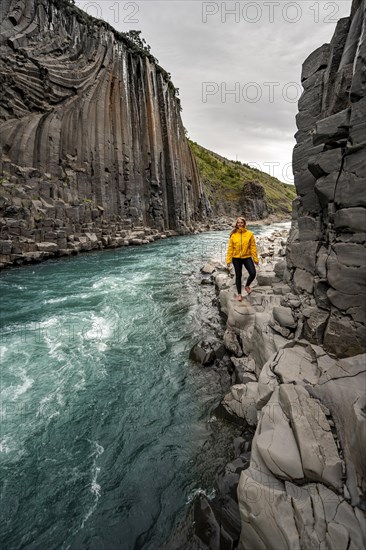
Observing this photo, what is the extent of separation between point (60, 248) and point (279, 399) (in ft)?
70.4

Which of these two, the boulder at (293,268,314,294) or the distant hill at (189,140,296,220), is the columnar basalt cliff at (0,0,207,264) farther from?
the distant hill at (189,140,296,220)

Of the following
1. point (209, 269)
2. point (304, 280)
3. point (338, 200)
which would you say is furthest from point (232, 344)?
point (209, 269)

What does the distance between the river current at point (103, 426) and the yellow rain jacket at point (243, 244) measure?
273 centimetres

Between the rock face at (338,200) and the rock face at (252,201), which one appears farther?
the rock face at (252,201)

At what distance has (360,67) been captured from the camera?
3852 mm

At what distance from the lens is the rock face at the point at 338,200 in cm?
397

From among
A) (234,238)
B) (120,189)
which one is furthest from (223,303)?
(120,189)

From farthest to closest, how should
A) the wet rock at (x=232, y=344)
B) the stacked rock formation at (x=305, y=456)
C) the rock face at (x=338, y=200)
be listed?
the wet rock at (x=232, y=344) < the rock face at (x=338, y=200) < the stacked rock formation at (x=305, y=456)

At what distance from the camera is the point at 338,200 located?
4.31 m

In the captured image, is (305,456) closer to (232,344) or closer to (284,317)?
(284,317)

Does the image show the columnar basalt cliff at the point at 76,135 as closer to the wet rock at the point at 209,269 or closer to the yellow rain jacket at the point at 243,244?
the wet rock at the point at 209,269

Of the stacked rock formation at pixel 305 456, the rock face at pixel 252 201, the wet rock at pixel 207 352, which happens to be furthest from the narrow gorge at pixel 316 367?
the rock face at pixel 252 201

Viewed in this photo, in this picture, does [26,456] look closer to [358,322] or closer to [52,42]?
[358,322]

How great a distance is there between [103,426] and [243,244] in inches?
210
